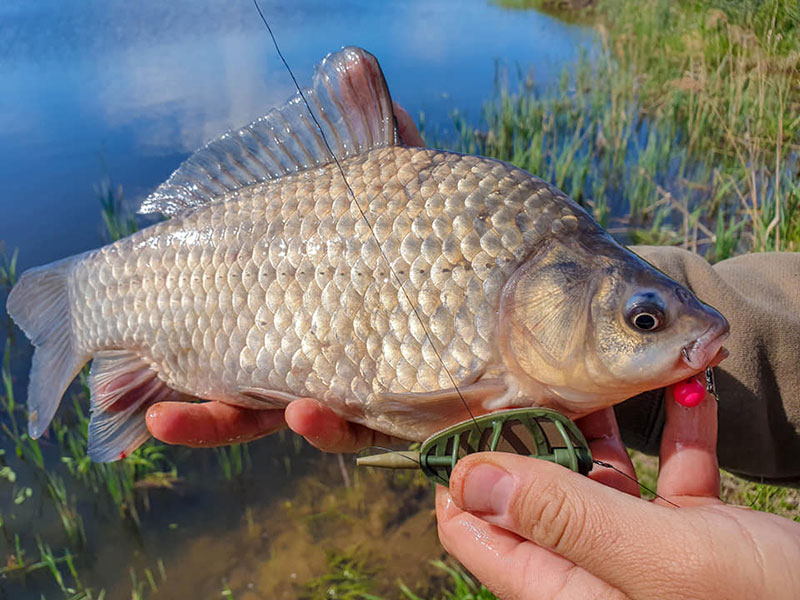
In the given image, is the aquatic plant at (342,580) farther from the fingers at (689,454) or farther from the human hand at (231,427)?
the fingers at (689,454)

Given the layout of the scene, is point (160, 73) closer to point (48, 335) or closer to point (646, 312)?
point (48, 335)

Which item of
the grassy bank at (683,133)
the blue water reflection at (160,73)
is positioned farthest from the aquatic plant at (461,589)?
the blue water reflection at (160,73)

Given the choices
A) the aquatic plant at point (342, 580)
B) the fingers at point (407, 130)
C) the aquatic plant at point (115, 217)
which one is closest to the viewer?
the fingers at point (407, 130)

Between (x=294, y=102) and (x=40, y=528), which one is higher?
(x=294, y=102)

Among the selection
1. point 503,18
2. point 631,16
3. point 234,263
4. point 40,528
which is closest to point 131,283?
point 234,263

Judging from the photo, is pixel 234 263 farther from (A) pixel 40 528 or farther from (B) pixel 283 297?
(A) pixel 40 528

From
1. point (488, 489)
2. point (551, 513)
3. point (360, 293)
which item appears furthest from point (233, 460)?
point (551, 513)
